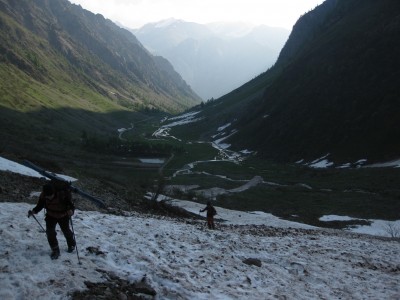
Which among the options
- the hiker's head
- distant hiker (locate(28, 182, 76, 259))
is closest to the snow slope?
distant hiker (locate(28, 182, 76, 259))

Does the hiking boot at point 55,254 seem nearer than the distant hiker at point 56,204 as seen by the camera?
Yes

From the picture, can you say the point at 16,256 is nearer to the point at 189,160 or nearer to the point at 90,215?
the point at 90,215

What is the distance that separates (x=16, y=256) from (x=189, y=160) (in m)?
129

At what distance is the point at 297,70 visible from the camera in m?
184

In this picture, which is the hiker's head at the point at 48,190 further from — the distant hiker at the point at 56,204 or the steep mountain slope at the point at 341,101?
the steep mountain slope at the point at 341,101

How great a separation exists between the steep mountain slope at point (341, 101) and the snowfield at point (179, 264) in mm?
93170

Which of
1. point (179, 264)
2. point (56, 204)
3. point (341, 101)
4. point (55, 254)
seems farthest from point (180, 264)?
point (341, 101)

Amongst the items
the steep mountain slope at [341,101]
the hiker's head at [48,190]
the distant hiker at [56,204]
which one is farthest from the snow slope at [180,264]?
the steep mountain slope at [341,101]

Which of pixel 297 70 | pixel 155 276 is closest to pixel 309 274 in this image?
pixel 155 276

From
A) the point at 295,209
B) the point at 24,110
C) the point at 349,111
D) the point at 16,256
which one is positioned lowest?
the point at 295,209

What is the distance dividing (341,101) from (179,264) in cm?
13453

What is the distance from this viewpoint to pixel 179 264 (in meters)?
15.1

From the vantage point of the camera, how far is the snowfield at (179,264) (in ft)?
39.2

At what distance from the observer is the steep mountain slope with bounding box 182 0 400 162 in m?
117
